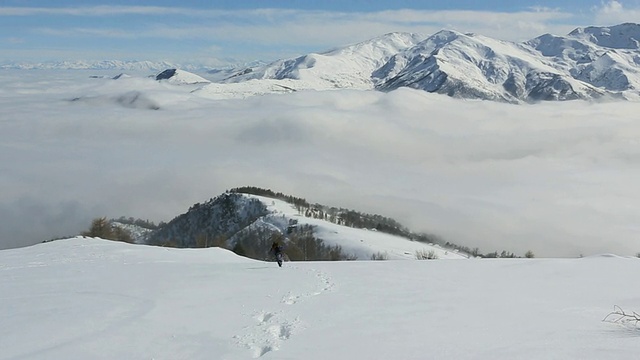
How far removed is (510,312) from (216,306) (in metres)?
9.38

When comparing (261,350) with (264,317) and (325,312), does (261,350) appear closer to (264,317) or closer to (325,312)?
(264,317)

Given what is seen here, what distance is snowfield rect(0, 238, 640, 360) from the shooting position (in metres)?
11.4

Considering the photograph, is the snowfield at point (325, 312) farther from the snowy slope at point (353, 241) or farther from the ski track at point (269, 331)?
the snowy slope at point (353, 241)

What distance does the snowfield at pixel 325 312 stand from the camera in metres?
11.4

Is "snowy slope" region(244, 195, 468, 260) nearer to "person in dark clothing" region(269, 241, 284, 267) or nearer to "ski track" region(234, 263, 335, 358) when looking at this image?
"person in dark clothing" region(269, 241, 284, 267)

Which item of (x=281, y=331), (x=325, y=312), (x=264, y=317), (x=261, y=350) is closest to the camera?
(x=261, y=350)

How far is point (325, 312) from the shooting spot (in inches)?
611

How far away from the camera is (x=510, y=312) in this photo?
14.6m

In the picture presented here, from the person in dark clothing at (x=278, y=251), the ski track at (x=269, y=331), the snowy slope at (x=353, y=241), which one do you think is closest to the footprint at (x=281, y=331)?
the ski track at (x=269, y=331)

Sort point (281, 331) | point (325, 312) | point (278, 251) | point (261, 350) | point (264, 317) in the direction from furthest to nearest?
point (278, 251), point (325, 312), point (264, 317), point (281, 331), point (261, 350)

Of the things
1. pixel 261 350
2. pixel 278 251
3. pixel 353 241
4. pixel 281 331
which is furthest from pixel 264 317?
pixel 353 241

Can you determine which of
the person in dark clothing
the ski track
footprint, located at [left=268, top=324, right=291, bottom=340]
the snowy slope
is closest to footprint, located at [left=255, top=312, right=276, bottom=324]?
the ski track

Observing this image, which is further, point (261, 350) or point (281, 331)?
point (281, 331)

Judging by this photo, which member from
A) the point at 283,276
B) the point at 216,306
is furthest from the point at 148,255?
the point at 216,306
